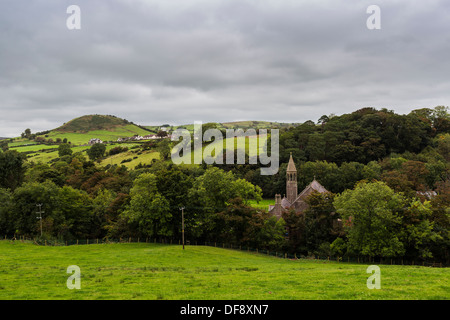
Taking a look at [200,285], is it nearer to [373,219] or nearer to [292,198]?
[373,219]

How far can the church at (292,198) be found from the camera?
58.8 meters

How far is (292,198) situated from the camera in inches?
2589

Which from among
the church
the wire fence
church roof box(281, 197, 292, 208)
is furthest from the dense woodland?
church roof box(281, 197, 292, 208)

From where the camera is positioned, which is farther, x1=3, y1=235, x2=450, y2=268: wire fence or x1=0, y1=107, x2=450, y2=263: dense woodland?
x1=0, y1=107, x2=450, y2=263: dense woodland

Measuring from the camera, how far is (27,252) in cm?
3875

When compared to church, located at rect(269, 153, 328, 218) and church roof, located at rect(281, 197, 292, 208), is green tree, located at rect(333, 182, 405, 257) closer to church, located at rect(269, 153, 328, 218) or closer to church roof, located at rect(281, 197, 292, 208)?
church, located at rect(269, 153, 328, 218)

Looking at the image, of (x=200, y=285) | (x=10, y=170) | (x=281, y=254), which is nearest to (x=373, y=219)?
(x=281, y=254)

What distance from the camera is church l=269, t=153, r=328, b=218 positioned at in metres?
58.8

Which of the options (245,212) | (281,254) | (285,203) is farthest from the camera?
(285,203)

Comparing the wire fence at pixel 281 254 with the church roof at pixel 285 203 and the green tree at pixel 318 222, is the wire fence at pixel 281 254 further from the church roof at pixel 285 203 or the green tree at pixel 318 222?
the church roof at pixel 285 203
